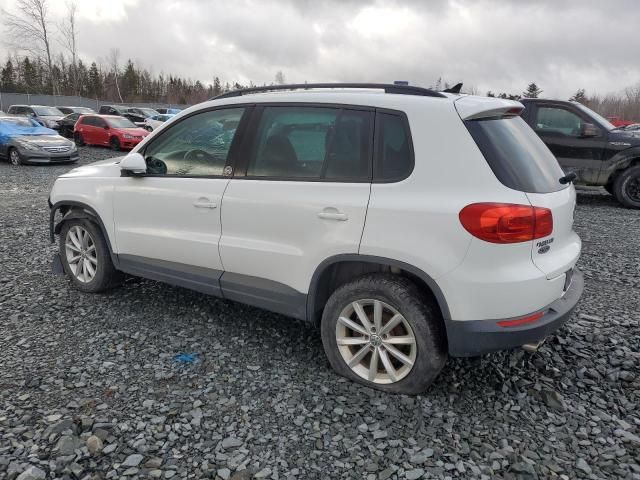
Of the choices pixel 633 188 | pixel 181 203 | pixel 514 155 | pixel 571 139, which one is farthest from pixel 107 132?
pixel 514 155

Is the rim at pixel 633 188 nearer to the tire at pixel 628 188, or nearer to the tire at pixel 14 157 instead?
the tire at pixel 628 188

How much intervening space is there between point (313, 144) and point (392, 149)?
1.86 feet

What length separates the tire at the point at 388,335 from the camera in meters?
2.84

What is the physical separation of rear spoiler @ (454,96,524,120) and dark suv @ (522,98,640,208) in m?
6.84

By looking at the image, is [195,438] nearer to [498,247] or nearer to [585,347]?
[498,247]

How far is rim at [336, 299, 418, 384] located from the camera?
9.70ft

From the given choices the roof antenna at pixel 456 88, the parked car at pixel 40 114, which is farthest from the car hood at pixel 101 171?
the parked car at pixel 40 114

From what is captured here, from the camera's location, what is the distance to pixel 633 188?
30.8 feet

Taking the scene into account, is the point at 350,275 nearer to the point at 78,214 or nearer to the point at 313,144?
the point at 313,144

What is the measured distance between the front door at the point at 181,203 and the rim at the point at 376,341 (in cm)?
109

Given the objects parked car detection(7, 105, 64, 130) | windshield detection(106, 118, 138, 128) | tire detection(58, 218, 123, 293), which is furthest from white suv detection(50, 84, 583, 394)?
parked car detection(7, 105, 64, 130)

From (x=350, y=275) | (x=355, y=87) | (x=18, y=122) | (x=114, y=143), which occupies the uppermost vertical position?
(x=355, y=87)

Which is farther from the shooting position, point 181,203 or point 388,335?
point 181,203

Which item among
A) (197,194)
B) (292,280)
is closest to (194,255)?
(197,194)
